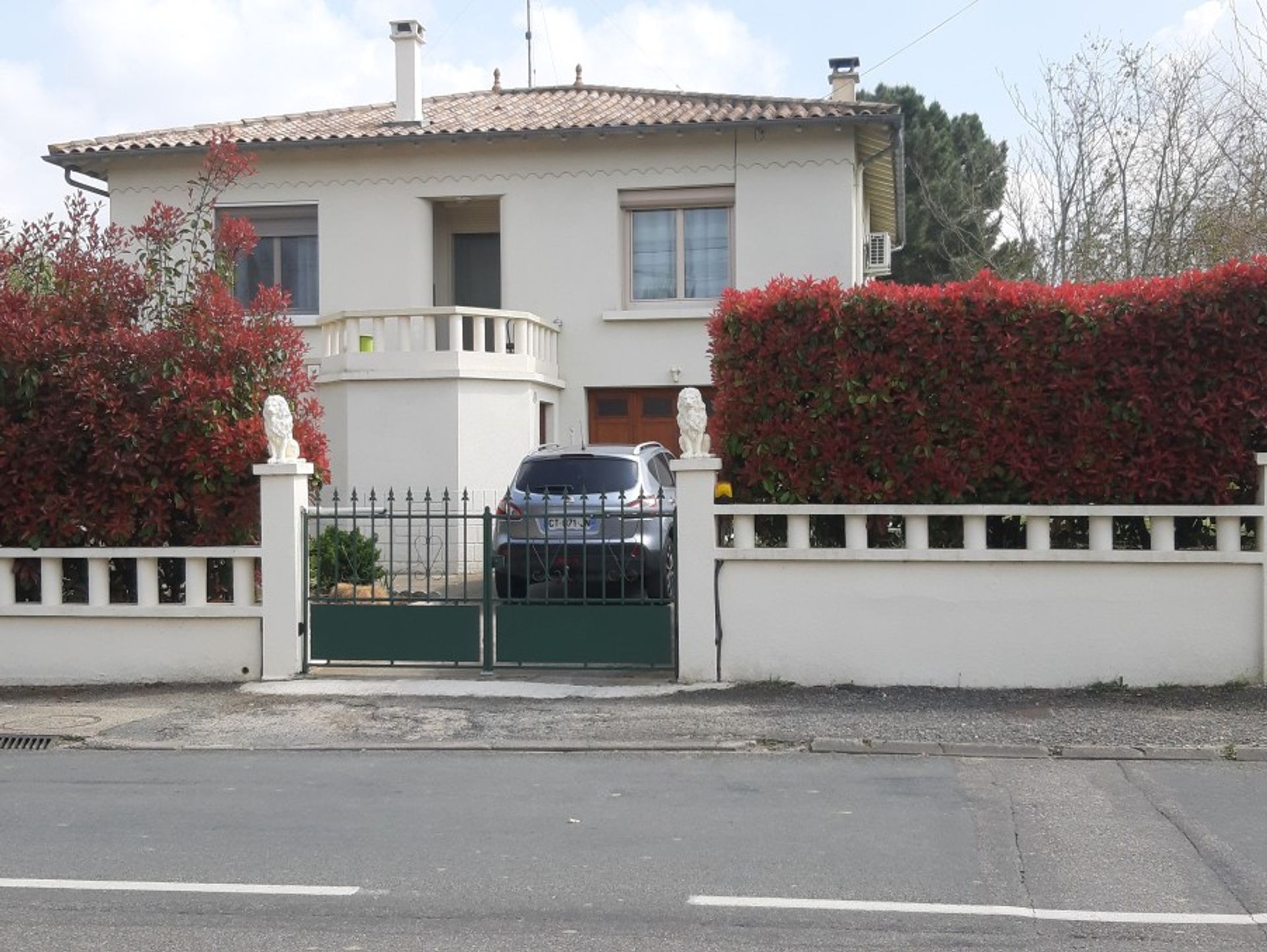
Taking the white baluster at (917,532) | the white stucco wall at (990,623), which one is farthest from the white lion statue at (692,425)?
the white baluster at (917,532)

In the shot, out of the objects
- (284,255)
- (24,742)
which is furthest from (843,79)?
(24,742)

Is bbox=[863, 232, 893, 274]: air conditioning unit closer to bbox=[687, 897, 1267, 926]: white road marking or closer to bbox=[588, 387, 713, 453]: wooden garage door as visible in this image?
bbox=[588, 387, 713, 453]: wooden garage door

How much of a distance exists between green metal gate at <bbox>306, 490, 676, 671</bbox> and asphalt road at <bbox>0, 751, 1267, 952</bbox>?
234 cm

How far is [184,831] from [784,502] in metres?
5.63

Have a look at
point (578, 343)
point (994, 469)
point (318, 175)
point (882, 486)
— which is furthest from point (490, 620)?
point (318, 175)

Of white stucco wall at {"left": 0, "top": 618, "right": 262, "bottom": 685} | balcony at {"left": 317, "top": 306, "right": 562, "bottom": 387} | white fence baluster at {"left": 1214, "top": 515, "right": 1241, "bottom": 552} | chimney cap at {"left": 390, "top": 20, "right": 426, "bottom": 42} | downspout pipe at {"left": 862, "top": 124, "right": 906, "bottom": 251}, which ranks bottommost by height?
white stucco wall at {"left": 0, "top": 618, "right": 262, "bottom": 685}

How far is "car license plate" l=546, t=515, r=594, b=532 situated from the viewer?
11.4m

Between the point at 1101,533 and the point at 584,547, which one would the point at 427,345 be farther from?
the point at 1101,533

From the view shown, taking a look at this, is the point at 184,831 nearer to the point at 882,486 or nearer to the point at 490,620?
the point at 490,620

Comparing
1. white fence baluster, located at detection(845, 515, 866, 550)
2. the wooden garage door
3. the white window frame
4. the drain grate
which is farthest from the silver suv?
the white window frame

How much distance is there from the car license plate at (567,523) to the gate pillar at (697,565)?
767mm

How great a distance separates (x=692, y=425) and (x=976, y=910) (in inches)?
232

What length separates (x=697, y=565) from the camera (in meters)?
11.2

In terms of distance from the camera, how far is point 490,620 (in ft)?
37.7
